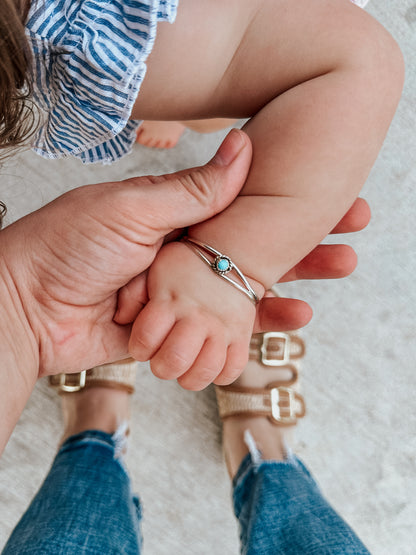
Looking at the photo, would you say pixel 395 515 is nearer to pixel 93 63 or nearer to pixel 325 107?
pixel 325 107

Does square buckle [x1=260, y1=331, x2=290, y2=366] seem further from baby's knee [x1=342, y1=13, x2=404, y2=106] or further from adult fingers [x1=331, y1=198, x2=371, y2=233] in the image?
baby's knee [x1=342, y1=13, x2=404, y2=106]

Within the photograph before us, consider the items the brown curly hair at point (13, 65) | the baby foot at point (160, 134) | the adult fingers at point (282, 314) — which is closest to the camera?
the brown curly hair at point (13, 65)

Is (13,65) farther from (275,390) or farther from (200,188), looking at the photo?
(275,390)

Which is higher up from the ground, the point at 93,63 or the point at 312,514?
the point at 93,63

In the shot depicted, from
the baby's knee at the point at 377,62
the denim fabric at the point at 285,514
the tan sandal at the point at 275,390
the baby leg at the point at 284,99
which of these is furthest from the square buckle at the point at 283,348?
the baby's knee at the point at 377,62

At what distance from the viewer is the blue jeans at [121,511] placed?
0.69 m

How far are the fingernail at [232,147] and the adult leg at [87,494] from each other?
533 millimetres

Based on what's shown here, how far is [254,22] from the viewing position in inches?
22.5

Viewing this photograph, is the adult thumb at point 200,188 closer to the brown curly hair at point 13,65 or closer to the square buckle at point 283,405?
the brown curly hair at point 13,65

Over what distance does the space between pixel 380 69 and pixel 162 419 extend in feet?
2.35

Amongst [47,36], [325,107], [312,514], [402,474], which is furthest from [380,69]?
[402,474]

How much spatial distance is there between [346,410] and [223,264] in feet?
1.85

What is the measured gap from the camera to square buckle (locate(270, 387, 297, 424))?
954mm

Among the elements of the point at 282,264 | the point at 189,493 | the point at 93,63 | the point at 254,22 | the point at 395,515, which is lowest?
the point at 189,493
